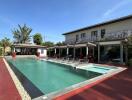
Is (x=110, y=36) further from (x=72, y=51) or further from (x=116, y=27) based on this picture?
(x=72, y=51)

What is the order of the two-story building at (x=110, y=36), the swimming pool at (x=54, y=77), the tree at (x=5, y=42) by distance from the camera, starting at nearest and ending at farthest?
the swimming pool at (x=54, y=77)
the two-story building at (x=110, y=36)
the tree at (x=5, y=42)

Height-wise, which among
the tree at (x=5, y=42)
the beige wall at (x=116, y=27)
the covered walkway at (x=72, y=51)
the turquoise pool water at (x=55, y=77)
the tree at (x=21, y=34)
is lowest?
the turquoise pool water at (x=55, y=77)

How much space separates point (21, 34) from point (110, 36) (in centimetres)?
4443

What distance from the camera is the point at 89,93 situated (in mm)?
7504

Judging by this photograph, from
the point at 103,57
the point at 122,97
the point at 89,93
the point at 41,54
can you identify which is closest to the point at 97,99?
the point at 89,93

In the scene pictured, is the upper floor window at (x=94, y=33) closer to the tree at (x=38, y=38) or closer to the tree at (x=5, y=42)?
the tree at (x=38, y=38)

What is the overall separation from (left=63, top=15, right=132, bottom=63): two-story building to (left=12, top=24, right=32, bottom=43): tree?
33.6 m

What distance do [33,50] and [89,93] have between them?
3816cm

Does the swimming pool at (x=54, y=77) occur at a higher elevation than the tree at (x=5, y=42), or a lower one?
lower

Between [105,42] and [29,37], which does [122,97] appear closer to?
[105,42]

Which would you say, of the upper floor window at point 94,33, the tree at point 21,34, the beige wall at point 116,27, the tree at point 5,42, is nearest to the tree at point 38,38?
the tree at point 21,34

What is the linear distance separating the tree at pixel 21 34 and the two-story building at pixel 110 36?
33.6 m

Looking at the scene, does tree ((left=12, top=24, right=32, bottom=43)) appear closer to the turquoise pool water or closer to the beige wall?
the beige wall

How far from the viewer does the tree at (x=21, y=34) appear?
191 ft
